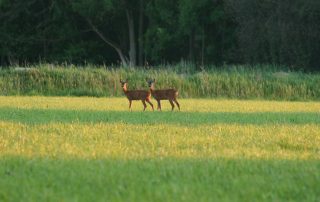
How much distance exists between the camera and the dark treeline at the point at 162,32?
166 feet

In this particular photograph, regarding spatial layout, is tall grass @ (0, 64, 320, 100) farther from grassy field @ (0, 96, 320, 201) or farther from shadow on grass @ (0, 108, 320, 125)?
grassy field @ (0, 96, 320, 201)

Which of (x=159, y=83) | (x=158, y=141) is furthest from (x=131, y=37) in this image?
(x=158, y=141)

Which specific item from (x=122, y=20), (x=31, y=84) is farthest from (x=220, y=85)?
(x=122, y=20)

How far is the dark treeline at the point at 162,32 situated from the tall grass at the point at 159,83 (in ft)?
47.0

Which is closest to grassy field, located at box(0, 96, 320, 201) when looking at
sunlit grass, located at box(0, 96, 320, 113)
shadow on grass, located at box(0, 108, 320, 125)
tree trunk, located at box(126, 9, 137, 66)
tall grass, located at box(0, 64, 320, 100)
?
shadow on grass, located at box(0, 108, 320, 125)

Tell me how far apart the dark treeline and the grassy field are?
1326 inches

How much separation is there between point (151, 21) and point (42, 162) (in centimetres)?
5144

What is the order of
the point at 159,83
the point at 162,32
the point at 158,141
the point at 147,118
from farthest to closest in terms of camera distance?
the point at 162,32 < the point at 159,83 < the point at 147,118 < the point at 158,141

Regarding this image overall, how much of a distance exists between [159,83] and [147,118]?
15200 millimetres

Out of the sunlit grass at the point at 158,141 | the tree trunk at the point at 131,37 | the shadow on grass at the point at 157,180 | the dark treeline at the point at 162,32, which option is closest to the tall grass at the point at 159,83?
the dark treeline at the point at 162,32

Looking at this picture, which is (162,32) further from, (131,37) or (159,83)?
(159,83)

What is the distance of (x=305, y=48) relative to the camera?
5019 centimetres

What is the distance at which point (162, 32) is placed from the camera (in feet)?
187

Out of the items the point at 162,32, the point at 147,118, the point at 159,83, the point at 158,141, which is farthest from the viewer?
the point at 162,32
